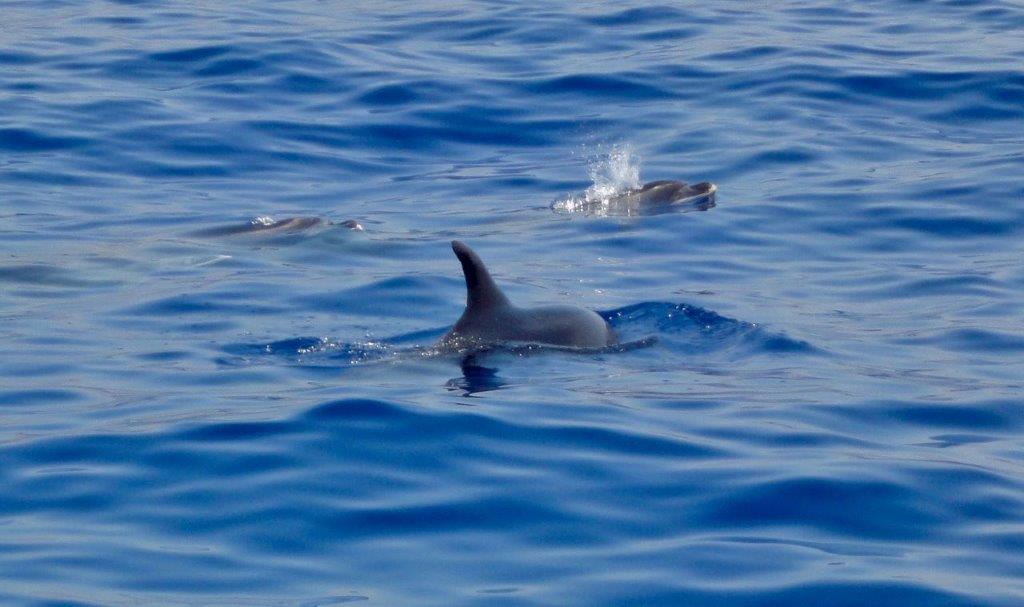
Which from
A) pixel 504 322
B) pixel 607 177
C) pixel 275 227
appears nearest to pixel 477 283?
pixel 504 322

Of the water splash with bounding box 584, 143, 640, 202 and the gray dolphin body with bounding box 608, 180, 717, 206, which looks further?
the water splash with bounding box 584, 143, 640, 202

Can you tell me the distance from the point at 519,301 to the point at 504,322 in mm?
2383

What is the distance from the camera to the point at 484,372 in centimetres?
1144

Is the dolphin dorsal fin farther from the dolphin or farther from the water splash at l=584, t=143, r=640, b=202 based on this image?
the water splash at l=584, t=143, r=640, b=202

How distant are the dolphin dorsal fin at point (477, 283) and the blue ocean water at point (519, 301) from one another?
377 mm

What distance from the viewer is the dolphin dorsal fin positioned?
452 inches

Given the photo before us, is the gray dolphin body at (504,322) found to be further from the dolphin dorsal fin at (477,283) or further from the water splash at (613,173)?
the water splash at (613,173)

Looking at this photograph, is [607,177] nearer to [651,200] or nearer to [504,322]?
[651,200]

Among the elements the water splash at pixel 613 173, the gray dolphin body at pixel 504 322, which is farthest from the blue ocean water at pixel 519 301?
the gray dolphin body at pixel 504 322

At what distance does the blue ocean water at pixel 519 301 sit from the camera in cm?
798

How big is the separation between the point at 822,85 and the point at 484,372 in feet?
44.0

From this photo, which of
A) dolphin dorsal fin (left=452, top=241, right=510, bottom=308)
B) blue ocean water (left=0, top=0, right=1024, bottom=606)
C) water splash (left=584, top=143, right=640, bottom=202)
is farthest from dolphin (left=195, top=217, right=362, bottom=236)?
dolphin dorsal fin (left=452, top=241, right=510, bottom=308)

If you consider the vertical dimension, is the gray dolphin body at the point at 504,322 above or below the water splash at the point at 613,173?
below

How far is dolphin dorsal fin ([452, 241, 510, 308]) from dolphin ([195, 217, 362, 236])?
17.8ft
